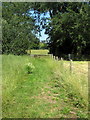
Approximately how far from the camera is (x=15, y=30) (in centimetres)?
2383

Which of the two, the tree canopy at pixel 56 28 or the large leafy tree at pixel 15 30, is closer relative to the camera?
the large leafy tree at pixel 15 30

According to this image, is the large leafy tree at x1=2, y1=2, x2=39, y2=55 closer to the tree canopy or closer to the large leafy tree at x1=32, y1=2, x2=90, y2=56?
the tree canopy

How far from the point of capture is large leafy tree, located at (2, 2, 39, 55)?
21.9 m

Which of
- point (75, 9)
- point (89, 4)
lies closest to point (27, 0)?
point (75, 9)

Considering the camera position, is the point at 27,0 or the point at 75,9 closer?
the point at 75,9

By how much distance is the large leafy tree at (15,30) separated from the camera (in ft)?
72.0

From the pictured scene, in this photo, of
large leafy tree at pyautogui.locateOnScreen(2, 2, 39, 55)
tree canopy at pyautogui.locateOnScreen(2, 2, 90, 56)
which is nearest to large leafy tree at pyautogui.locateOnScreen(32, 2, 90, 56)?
tree canopy at pyautogui.locateOnScreen(2, 2, 90, 56)

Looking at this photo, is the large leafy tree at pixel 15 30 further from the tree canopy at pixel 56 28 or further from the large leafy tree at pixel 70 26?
the large leafy tree at pixel 70 26

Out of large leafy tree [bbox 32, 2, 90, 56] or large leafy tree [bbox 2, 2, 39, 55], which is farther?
large leafy tree [bbox 32, 2, 90, 56]

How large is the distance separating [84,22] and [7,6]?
1185 centimetres

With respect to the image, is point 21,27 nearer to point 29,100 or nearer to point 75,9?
point 75,9

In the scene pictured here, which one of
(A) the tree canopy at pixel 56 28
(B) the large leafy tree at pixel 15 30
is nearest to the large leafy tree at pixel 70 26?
(A) the tree canopy at pixel 56 28

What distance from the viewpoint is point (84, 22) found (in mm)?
23438

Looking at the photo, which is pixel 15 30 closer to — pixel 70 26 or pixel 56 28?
pixel 56 28
